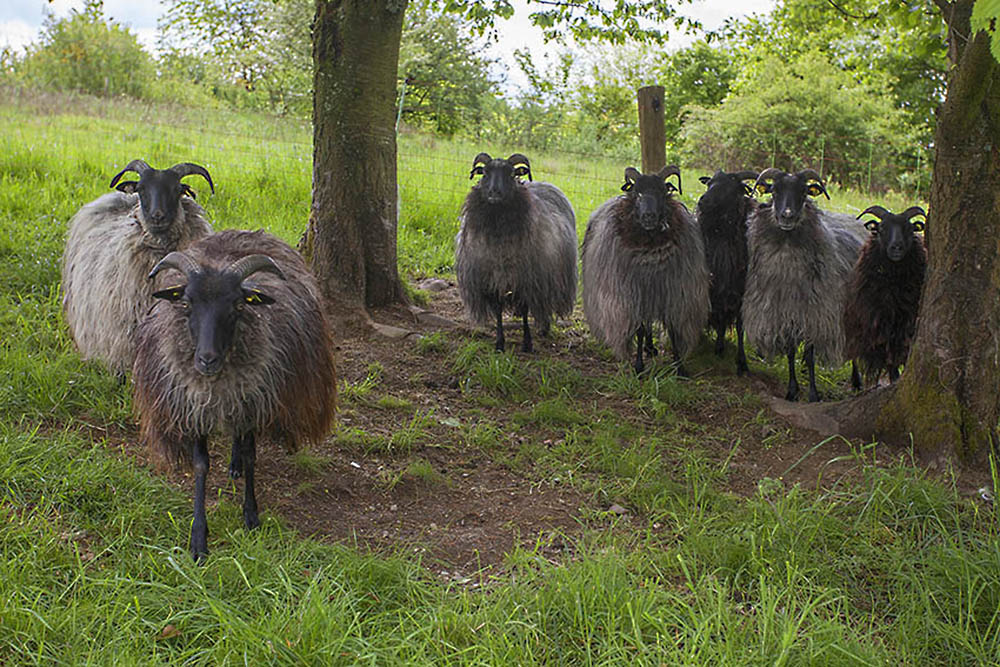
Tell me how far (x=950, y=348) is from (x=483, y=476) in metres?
2.82

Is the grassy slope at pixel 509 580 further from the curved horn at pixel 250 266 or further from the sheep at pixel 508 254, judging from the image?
the sheep at pixel 508 254

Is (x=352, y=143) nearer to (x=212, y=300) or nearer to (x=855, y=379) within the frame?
(x=212, y=300)

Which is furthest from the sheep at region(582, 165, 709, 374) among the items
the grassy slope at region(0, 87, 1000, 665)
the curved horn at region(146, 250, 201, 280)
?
the curved horn at region(146, 250, 201, 280)

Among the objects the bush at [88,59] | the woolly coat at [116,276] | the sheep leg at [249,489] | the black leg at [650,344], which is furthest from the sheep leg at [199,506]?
the bush at [88,59]

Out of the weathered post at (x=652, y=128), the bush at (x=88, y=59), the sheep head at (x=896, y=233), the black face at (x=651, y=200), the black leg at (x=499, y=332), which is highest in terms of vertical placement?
the bush at (x=88, y=59)

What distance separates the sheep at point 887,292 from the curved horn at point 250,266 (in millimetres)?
4374

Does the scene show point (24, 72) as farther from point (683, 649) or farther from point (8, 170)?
point (683, 649)

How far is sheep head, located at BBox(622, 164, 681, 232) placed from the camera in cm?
696

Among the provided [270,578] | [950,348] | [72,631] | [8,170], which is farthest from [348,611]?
[8,170]

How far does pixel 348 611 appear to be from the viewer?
3.53m

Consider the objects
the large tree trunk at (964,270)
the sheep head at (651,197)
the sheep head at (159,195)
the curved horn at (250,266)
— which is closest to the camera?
the curved horn at (250,266)

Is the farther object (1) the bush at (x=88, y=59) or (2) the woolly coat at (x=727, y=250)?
(1) the bush at (x=88, y=59)

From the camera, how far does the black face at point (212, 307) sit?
158 inches

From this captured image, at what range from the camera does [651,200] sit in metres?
6.96
